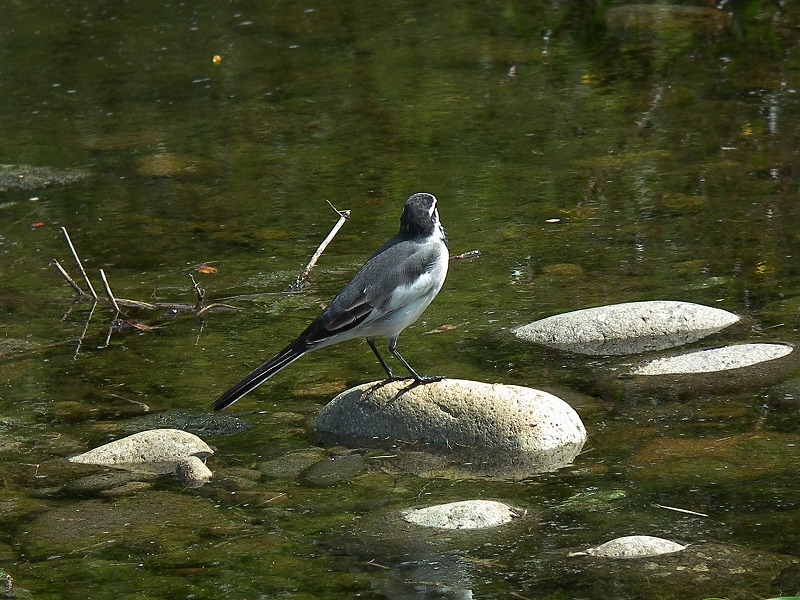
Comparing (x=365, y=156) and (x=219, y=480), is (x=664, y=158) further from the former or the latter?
(x=219, y=480)

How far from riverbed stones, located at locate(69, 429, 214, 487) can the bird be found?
9.7 inches

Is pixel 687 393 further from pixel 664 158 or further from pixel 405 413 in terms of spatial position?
pixel 664 158

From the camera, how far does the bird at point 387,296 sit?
598 cm

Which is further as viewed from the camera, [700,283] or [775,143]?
[775,143]

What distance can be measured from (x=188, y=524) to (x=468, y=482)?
1.08 m

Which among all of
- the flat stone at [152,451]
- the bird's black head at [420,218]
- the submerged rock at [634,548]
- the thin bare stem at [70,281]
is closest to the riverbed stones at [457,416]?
the flat stone at [152,451]

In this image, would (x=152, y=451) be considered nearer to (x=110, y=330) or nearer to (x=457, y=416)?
(x=457, y=416)

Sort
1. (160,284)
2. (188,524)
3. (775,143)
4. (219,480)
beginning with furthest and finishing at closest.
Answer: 1. (775,143)
2. (160,284)
3. (219,480)
4. (188,524)

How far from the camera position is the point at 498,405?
573 cm

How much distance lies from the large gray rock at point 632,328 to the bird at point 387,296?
90 cm

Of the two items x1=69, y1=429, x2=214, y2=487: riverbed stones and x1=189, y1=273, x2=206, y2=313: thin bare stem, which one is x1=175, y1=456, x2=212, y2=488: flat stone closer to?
x1=69, y1=429, x2=214, y2=487: riverbed stones

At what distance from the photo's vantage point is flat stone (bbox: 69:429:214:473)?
5809mm

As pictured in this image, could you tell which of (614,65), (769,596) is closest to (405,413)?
(769,596)

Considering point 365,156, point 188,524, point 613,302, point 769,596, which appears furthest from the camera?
point 365,156
